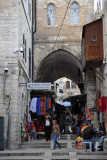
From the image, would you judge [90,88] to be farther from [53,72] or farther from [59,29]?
[53,72]

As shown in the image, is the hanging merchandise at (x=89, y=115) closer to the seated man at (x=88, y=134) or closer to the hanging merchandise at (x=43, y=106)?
the hanging merchandise at (x=43, y=106)

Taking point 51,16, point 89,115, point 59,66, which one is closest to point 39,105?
point 89,115

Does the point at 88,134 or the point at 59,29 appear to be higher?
the point at 59,29

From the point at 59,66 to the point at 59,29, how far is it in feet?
18.2

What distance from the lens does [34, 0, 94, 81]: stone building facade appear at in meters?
21.3

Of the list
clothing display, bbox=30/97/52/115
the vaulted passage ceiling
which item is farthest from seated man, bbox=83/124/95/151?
the vaulted passage ceiling

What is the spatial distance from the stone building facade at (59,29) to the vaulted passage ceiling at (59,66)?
461 millimetres

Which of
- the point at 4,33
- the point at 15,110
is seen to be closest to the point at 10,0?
the point at 4,33

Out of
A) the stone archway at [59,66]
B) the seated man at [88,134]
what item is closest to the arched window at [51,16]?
the stone archway at [59,66]

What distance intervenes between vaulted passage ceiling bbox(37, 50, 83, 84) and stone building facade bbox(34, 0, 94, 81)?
1.51ft

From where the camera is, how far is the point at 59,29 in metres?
21.6

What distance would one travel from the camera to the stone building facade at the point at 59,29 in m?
21.3

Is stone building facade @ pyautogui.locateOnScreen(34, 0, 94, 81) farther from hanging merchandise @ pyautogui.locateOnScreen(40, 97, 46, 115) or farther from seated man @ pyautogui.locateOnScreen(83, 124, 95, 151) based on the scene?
seated man @ pyautogui.locateOnScreen(83, 124, 95, 151)

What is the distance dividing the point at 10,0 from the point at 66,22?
928 centimetres
